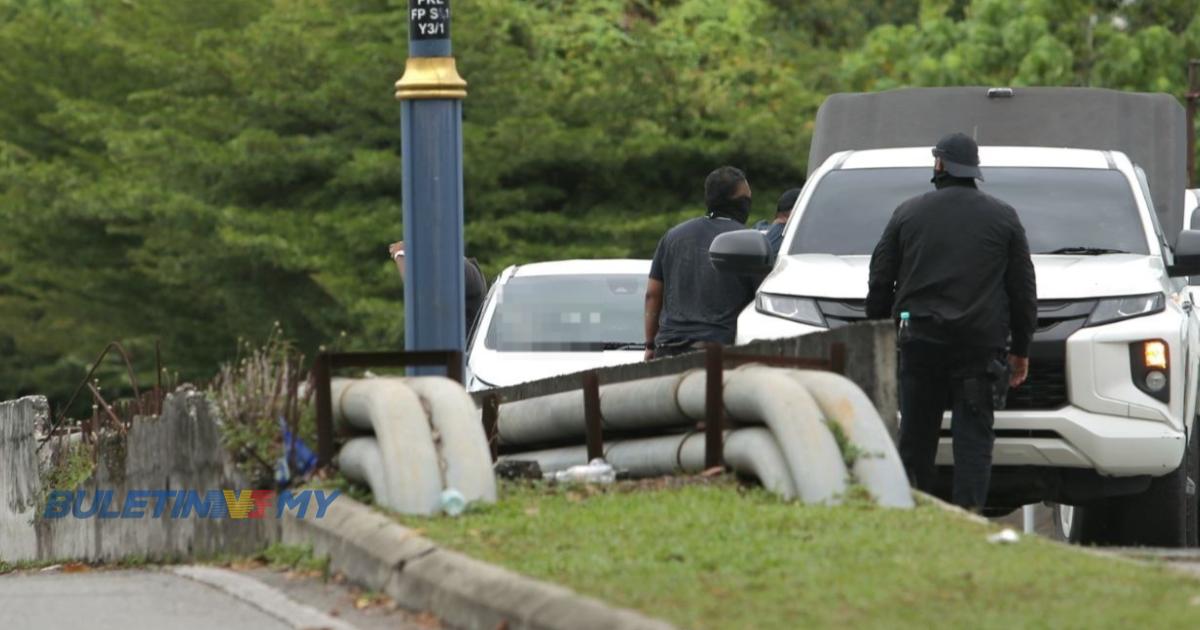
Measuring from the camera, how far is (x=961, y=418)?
397 inches

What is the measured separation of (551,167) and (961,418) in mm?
29064

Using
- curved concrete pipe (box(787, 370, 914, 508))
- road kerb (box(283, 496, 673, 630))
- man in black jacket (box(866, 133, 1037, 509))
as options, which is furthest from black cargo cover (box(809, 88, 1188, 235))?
road kerb (box(283, 496, 673, 630))

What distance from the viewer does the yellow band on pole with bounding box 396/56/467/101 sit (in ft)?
34.7

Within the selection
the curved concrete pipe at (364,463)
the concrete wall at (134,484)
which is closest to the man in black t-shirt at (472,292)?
the concrete wall at (134,484)

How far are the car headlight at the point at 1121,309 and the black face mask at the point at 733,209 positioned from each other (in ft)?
8.23

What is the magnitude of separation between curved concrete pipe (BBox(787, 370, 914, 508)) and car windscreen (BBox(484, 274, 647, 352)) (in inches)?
227

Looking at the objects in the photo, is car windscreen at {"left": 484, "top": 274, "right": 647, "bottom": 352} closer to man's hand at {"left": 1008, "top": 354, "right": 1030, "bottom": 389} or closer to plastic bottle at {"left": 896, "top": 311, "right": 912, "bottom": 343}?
plastic bottle at {"left": 896, "top": 311, "right": 912, "bottom": 343}

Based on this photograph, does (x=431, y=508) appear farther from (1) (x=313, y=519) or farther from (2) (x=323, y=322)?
(2) (x=323, y=322)

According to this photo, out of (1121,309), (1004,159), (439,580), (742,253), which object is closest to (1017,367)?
(1121,309)

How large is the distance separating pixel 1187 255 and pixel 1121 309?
0.86m

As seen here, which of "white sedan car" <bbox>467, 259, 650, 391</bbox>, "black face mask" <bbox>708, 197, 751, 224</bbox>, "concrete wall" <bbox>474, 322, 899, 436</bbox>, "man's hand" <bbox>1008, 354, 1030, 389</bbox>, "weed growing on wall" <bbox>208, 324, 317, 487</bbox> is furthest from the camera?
"white sedan car" <bbox>467, 259, 650, 391</bbox>

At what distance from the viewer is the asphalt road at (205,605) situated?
7766 mm

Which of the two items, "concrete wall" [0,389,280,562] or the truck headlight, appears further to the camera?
the truck headlight

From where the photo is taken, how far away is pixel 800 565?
7.33 meters
